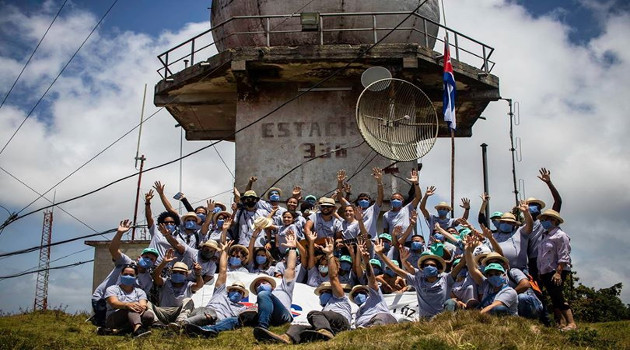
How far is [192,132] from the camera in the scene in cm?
2289

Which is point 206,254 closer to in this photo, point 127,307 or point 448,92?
point 127,307

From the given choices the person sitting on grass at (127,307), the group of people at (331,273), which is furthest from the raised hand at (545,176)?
the person sitting on grass at (127,307)

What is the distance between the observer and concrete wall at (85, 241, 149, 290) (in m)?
18.6

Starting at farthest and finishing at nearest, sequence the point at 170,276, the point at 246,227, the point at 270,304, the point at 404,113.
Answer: the point at 404,113, the point at 246,227, the point at 170,276, the point at 270,304

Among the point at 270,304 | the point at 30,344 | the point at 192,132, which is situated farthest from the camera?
the point at 192,132

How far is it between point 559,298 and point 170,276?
5973 millimetres

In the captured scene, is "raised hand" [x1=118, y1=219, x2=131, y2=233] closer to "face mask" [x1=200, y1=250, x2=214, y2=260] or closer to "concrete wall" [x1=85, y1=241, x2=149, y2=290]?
"face mask" [x1=200, y1=250, x2=214, y2=260]

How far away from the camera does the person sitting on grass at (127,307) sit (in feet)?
35.3

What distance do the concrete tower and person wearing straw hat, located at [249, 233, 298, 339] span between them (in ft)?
22.3

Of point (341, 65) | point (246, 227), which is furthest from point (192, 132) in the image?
point (246, 227)

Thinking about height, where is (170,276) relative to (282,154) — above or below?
below

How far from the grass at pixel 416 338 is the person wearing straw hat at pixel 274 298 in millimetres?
236

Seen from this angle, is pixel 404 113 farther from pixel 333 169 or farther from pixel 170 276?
pixel 170 276

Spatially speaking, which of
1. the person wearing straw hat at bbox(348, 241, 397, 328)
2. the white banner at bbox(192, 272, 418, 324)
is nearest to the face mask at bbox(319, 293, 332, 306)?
the person wearing straw hat at bbox(348, 241, 397, 328)
